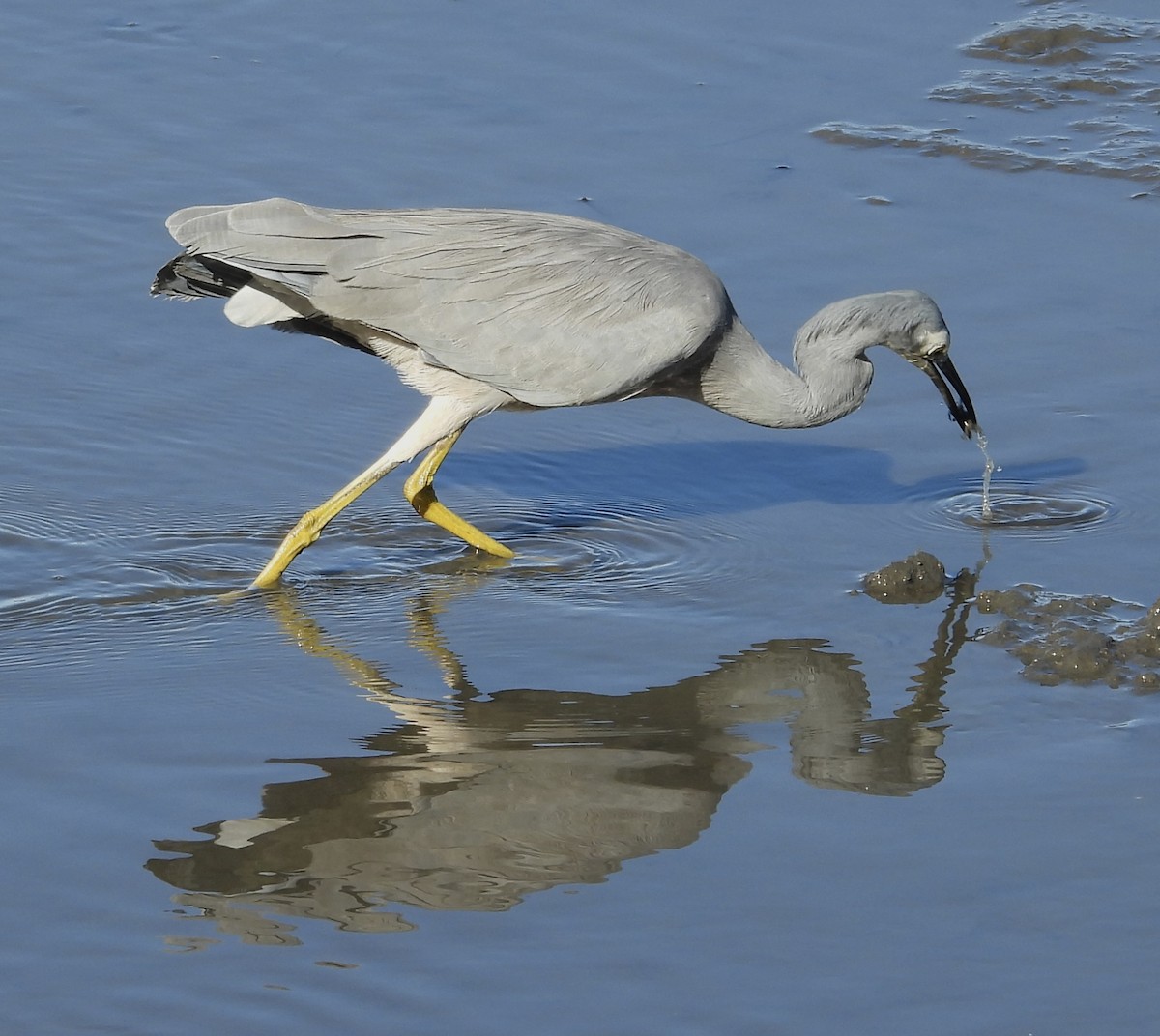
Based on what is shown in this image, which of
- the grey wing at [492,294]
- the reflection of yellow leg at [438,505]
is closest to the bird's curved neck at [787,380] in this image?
the grey wing at [492,294]

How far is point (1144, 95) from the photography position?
11.6 metres

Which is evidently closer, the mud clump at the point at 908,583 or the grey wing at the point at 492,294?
the mud clump at the point at 908,583

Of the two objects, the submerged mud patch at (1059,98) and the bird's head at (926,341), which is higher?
the submerged mud patch at (1059,98)

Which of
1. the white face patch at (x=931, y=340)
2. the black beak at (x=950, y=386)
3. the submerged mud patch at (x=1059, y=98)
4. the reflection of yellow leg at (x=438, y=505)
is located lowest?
the reflection of yellow leg at (x=438, y=505)

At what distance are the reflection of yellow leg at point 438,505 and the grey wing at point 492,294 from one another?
478 millimetres

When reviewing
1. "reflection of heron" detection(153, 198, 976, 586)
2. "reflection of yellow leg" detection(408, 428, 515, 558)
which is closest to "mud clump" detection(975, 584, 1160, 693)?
"reflection of heron" detection(153, 198, 976, 586)

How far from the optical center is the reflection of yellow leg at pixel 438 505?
771 centimetres

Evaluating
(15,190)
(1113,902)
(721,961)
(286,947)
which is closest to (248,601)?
(286,947)

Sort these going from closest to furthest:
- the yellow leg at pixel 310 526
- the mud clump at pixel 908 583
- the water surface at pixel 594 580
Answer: the water surface at pixel 594 580 < the mud clump at pixel 908 583 < the yellow leg at pixel 310 526

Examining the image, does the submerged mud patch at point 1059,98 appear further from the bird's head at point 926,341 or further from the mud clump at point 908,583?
the mud clump at point 908,583

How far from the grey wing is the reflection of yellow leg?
1.57 feet

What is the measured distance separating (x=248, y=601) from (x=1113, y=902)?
134 inches

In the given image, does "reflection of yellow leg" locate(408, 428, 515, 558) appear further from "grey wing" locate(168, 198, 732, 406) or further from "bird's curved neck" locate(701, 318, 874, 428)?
"bird's curved neck" locate(701, 318, 874, 428)

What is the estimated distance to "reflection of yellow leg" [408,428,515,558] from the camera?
7.71m
